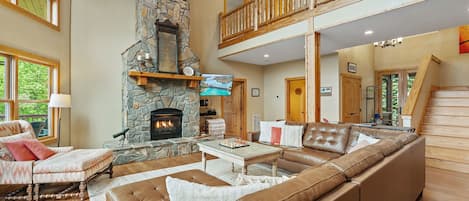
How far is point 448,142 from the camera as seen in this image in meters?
3.97

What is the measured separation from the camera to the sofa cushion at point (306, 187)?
92 centimetres

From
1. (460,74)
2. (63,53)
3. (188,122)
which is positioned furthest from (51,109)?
(460,74)

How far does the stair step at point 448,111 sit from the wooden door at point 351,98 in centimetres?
178

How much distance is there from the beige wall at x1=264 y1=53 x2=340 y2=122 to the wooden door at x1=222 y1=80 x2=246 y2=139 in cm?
100

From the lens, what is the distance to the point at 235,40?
5.93 metres

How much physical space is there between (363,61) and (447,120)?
315cm

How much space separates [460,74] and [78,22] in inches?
388

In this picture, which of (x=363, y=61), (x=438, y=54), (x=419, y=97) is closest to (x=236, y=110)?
(x=363, y=61)

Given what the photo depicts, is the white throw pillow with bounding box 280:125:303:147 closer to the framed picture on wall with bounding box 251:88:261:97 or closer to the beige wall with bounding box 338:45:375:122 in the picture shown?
the beige wall with bounding box 338:45:375:122

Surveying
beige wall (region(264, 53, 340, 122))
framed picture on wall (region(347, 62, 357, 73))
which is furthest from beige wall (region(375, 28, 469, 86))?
beige wall (region(264, 53, 340, 122))

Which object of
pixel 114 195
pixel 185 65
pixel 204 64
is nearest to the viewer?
pixel 114 195

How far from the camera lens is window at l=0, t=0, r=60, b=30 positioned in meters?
3.40

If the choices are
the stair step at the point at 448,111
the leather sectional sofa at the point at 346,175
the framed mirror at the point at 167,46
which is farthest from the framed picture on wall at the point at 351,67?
the framed mirror at the point at 167,46

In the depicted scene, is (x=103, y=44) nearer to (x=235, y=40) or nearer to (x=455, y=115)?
(x=235, y=40)
